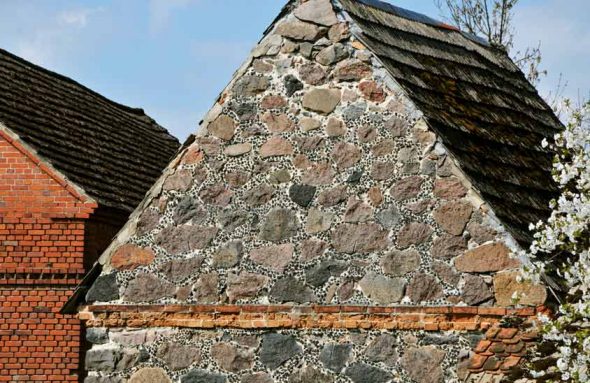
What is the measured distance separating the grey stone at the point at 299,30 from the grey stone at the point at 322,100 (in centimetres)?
54

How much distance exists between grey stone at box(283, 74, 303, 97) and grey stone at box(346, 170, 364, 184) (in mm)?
1006

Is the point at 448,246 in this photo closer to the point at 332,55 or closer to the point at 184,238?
the point at 332,55

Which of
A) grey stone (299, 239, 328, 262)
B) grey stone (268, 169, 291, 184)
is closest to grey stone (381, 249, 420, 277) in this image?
grey stone (299, 239, 328, 262)

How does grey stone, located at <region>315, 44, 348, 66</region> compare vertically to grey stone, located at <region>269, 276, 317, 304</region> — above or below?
above

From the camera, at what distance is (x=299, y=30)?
39.4 feet

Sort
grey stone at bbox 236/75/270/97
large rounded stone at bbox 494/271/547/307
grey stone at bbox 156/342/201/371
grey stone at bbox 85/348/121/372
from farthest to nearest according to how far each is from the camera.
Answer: grey stone at bbox 236/75/270/97 < grey stone at bbox 85/348/121/372 < grey stone at bbox 156/342/201/371 < large rounded stone at bbox 494/271/547/307

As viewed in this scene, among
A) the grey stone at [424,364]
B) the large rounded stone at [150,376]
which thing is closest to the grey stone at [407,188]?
the grey stone at [424,364]

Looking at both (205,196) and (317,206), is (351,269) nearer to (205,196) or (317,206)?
(317,206)

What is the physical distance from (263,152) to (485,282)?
243 cm

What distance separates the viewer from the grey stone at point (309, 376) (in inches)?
438

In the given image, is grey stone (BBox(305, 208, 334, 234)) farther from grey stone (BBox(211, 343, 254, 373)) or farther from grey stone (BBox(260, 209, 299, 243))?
grey stone (BBox(211, 343, 254, 373))

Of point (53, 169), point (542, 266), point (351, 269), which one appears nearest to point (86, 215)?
point (53, 169)

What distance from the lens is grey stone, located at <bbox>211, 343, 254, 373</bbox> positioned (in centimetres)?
1139

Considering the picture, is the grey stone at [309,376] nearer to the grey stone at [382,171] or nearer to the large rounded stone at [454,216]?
the large rounded stone at [454,216]
